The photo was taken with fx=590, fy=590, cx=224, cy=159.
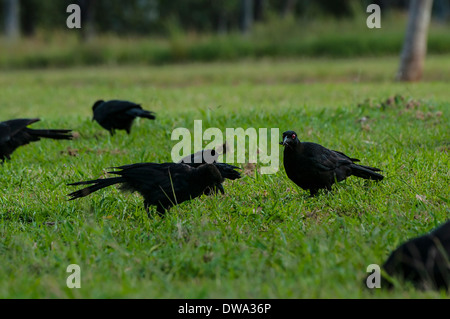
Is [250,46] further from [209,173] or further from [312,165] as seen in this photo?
[209,173]

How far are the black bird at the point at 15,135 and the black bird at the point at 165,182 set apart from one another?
89.9 inches

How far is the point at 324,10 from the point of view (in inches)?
1838

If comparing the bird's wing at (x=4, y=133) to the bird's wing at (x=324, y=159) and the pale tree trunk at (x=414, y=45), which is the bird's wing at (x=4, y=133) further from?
the pale tree trunk at (x=414, y=45)

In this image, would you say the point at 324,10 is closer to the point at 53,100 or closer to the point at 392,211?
the point at 53,100

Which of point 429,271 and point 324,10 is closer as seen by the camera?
point 429,271

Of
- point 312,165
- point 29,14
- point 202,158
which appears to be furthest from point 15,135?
point 29,14

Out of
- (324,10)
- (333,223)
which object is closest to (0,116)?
(333,223)

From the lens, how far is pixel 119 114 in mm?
7832

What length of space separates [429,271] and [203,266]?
1.23 meters

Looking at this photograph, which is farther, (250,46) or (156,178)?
(250,46)

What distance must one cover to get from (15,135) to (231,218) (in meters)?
3.35

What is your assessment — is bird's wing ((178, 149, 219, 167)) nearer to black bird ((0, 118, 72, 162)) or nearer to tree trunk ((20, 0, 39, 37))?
black bird ((0, 118, 72, 162))

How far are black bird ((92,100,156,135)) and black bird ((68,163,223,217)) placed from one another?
3230 millimetres
